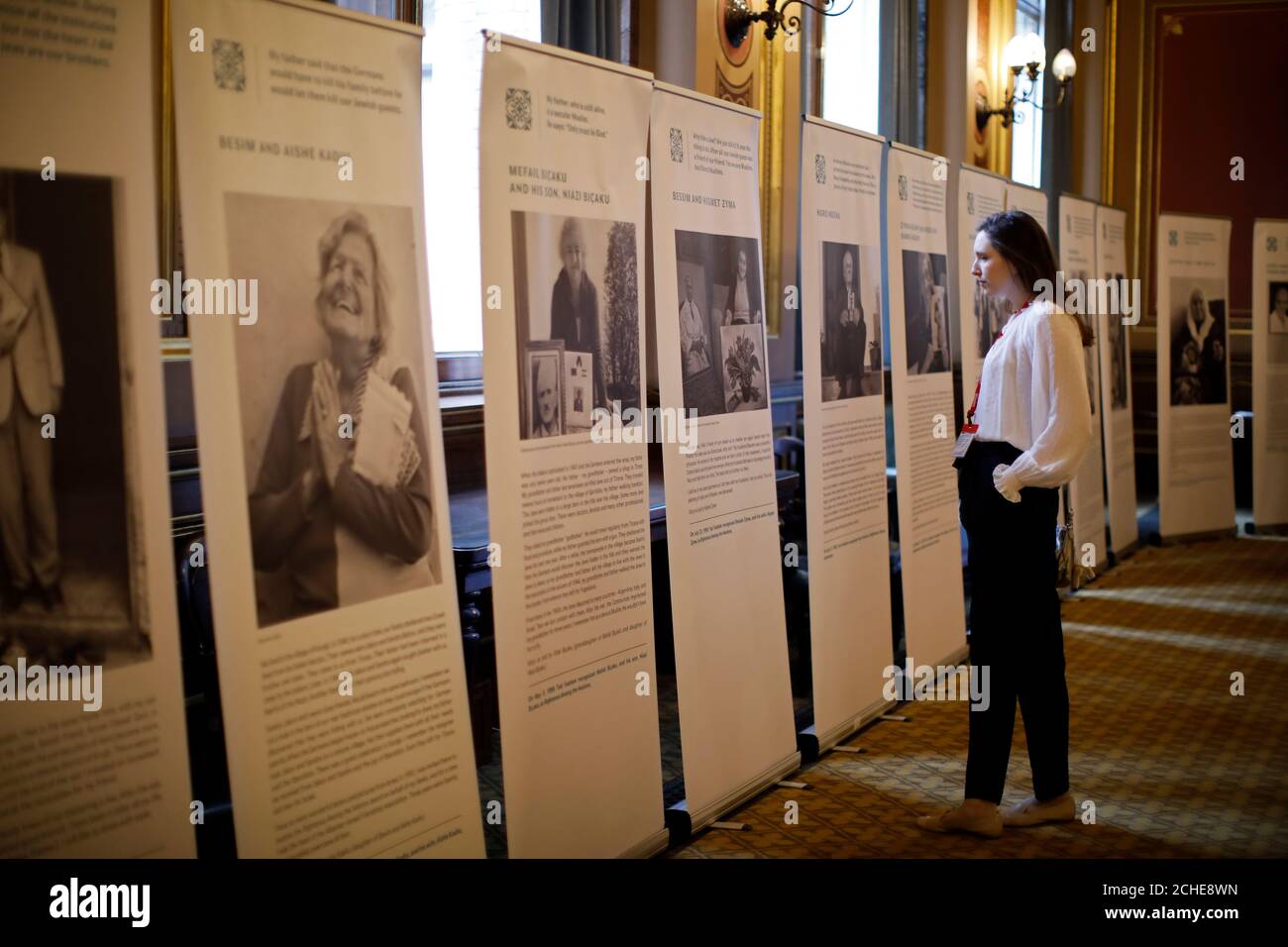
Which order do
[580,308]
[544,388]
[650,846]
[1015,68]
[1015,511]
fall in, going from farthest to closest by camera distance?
1. [1015,68]
2. [1015,511]
3. [650,846]
4. [580,308]
5. [544,388]

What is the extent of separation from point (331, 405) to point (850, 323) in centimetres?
273

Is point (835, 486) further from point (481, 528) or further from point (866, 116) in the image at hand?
point (866, 116)

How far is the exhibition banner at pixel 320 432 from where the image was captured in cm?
228

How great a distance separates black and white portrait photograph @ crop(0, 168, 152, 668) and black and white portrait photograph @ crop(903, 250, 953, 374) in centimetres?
365

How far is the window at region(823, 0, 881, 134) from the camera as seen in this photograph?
8.32 meters

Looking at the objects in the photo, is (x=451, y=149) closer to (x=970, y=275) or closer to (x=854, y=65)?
(x=970, y=275)

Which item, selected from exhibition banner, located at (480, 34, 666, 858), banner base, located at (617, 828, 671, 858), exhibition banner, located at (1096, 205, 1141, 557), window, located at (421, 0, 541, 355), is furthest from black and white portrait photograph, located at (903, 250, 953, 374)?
exhibition banner, located at (1096, 205, 1141, 557)

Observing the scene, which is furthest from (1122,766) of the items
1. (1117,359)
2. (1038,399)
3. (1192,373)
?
(1192,373)

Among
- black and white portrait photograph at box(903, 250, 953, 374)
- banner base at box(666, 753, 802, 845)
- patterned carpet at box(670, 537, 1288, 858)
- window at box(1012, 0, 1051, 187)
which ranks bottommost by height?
patterned carpet at box(670, 537, 1288, 858)

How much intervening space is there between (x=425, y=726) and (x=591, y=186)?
1446mm

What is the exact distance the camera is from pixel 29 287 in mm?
2031

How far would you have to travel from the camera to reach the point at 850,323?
4.75 meters

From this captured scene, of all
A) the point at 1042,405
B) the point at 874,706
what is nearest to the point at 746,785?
the point at 874,706

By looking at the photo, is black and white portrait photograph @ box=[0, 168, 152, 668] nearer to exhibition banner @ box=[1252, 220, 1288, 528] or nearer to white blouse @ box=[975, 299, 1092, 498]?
white blouse @ box=[975, 299, 1092, 498]
